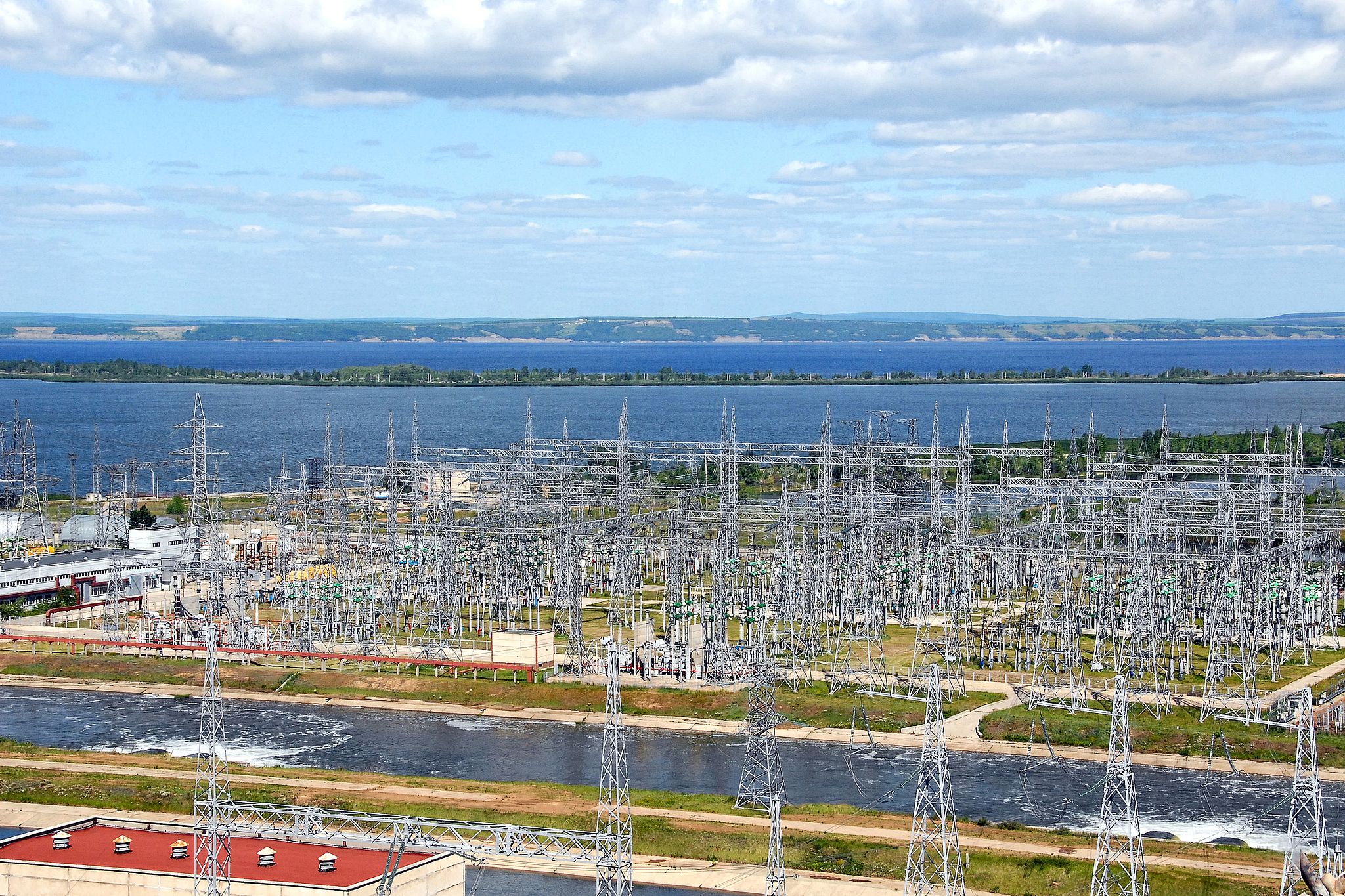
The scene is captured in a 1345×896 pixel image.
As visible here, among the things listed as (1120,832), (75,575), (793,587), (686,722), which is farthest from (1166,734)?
(75,575)

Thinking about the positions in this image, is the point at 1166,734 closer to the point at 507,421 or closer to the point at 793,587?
the point at 793,587

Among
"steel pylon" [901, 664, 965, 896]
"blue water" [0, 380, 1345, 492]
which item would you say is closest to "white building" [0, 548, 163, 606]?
"steel pylon" [901, 664, 965, 896]

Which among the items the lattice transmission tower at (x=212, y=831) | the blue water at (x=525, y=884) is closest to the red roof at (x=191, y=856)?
the lattice transmission tower at (x=212, y=831)

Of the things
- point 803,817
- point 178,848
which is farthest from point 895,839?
point 178,848

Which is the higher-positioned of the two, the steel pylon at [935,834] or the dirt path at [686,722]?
the steel pylon at [935,834]

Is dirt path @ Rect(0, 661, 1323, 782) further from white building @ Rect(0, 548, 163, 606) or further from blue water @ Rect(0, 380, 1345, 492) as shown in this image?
blue water @ Rect(0, 380, 1345, 492)

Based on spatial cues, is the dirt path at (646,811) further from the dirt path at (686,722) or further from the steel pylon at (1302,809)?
the dirt path at (686,722)
